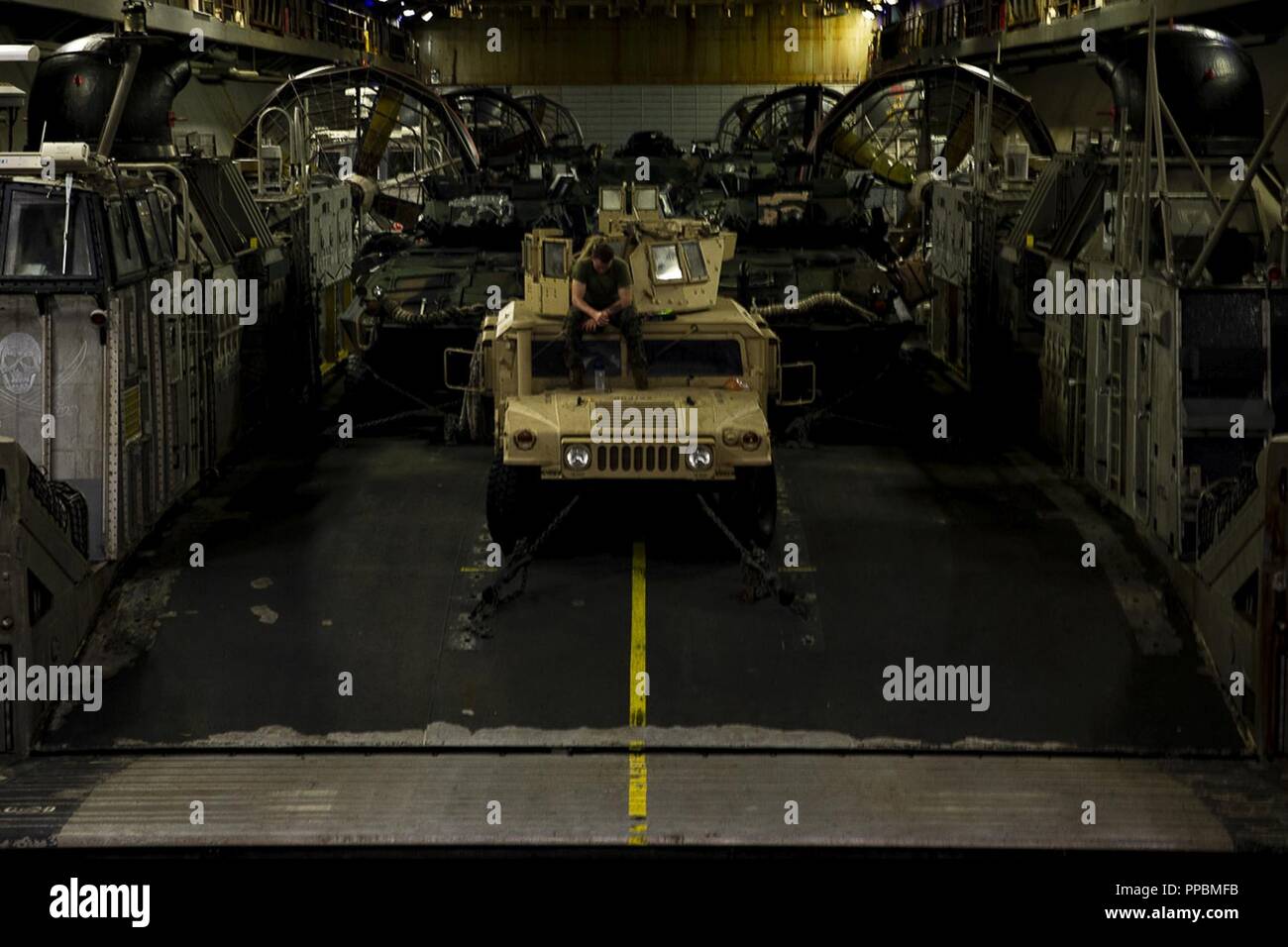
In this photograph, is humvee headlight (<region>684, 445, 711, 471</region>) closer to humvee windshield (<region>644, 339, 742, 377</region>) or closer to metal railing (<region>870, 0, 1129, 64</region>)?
humvee windshield (<region>644, 339, 742, 377</region>)

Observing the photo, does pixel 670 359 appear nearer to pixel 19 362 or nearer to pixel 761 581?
pixel 761 581

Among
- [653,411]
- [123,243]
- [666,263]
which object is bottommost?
[653,411]

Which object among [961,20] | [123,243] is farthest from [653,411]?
[961,20]

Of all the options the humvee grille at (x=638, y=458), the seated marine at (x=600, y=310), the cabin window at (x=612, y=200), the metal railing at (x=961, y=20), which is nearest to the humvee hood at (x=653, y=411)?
the humvee grille at (x=638, y=458)

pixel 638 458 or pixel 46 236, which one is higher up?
pixel 46 236

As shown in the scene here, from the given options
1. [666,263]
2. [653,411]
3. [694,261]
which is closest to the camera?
[653,411]

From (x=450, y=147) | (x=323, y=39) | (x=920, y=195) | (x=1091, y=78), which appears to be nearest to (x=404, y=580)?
(x=920, y=195)

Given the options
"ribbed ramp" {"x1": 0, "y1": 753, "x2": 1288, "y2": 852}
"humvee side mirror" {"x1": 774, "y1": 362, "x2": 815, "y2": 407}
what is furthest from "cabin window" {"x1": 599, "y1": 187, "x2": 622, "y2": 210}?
"ribbed ramp" {"x1": 0, "y1": 753, "x2": 1288, "y2": 852}

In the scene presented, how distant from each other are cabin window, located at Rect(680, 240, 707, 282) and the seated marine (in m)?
0.80

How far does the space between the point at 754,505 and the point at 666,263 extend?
1940 mm

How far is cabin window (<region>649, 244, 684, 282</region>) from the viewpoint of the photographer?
10.7 metres

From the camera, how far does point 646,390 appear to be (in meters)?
10.0

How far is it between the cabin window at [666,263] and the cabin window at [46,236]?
11.4ft

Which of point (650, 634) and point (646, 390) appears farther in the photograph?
point (646, 390)
